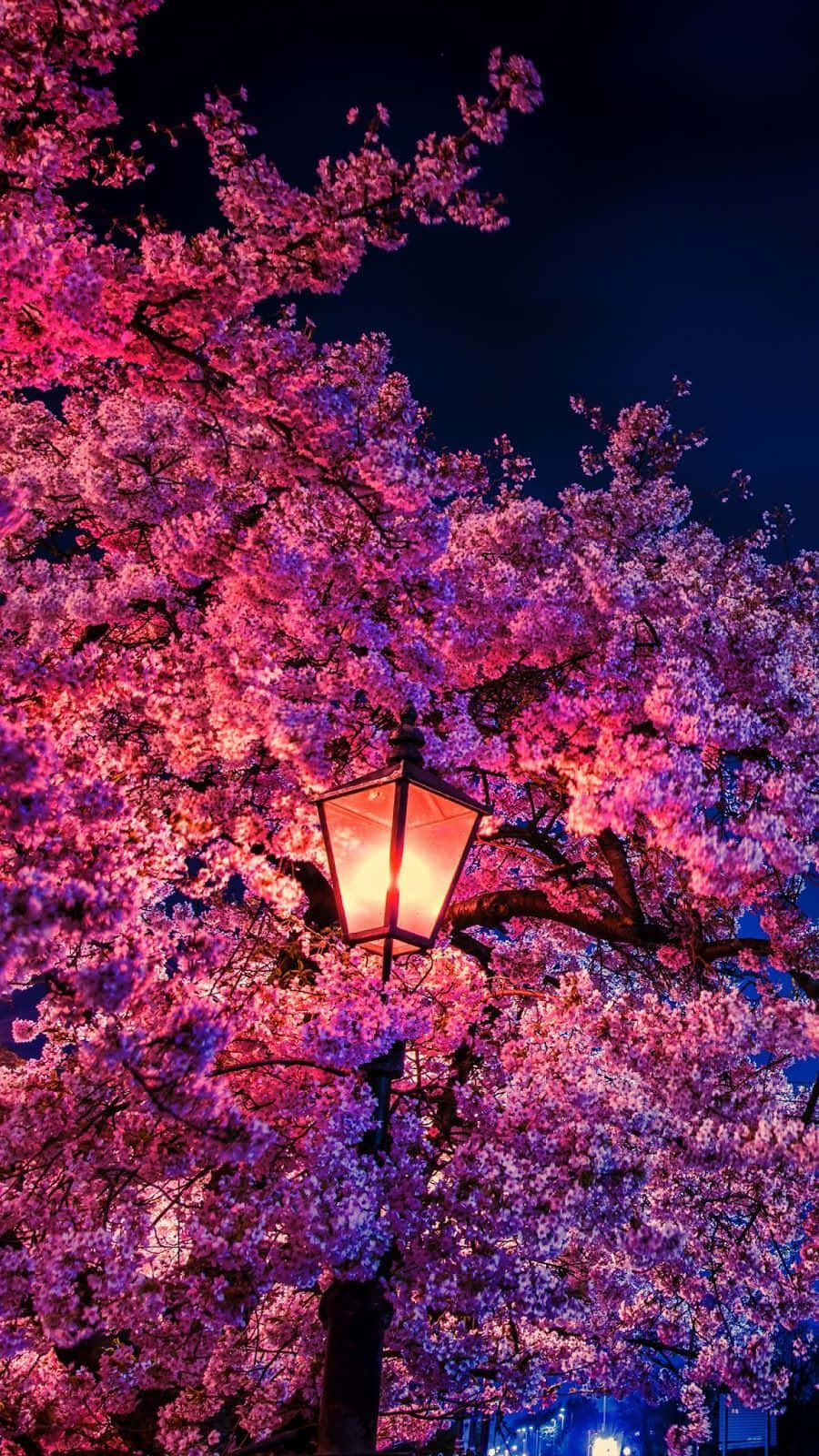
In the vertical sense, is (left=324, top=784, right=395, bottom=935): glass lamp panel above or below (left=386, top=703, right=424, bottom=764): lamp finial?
below

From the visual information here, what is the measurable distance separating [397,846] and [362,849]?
274mm

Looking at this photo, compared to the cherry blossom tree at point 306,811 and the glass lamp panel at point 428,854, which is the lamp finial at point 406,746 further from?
the cherry blossom tree at point 306,811

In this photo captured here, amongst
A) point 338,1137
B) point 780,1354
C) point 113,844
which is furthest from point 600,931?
point 780,1354

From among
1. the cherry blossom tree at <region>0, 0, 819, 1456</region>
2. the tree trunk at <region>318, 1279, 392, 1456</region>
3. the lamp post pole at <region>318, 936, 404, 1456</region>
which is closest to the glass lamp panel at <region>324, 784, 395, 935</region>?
the lamp post pole at <region>318, 936, 404, 1456</region>

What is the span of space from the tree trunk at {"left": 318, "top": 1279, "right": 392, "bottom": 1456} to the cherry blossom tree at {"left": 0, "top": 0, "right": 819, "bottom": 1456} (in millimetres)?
214

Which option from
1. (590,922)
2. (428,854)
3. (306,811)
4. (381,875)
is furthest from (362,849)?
(590,922)

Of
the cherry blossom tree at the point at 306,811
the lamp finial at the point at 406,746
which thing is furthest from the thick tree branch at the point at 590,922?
the lamp finial at the point at 406,746

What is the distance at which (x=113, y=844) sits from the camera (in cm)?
544

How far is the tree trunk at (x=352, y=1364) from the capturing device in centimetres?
441

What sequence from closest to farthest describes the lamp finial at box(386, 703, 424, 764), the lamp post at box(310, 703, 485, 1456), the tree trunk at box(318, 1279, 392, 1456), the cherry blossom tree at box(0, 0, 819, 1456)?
the tree trunk at box(318, 1279, 392, 1456)
the lamp post at box(310, 703, 485, 1456)
the lamp finial at box(386, 703, 424, 764)
the cherry blossom tree at box(0, 0, 819, 1456)

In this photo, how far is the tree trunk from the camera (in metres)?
4.41

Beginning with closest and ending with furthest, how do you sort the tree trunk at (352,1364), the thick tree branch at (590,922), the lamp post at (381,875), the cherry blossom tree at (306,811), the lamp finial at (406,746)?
the tree trunk at (352,1364) < the lamp post at (381,875) < the lamp finial at (406,746) < the cherry blossom tree at (306,811) < the thick tree branch at (590,922)

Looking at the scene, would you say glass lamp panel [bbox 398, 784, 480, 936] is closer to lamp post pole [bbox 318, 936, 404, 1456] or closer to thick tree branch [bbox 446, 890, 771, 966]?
lamp post pole [bbox 318, 936, 404, 1456]

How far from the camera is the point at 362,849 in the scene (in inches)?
186
